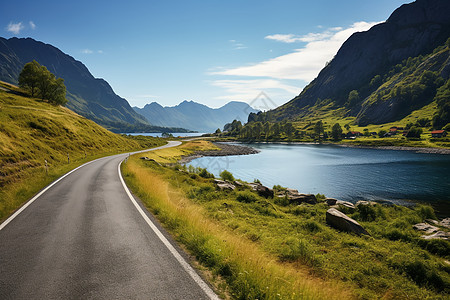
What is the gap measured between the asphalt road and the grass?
905 mm

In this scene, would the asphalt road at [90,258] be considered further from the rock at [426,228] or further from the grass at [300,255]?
the rock at [426,228]

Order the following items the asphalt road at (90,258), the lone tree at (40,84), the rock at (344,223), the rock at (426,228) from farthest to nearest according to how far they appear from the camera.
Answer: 1. the lone tree at (40,84)
2. the rock at (426,228)
3. the rock at (344,223)
4. the asphalt road at (90,258)

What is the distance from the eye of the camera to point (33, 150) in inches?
1187

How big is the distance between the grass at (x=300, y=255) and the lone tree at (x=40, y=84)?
90.7 m

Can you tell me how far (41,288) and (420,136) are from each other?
543 feet

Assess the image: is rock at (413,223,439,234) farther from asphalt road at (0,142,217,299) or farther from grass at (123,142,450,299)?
asphalt road at (0,142,217,299)

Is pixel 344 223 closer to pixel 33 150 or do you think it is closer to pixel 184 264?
pixel 184 264

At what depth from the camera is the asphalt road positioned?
16.3ft

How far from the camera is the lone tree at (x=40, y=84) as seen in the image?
74688mm

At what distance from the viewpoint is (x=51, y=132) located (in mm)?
42188

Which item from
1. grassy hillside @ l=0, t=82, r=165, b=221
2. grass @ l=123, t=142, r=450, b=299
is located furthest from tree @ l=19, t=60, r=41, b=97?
grass @ l=123, t=142, r=450, b=299

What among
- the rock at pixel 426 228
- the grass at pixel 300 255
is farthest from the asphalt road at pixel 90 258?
the rock at pixel 426 228

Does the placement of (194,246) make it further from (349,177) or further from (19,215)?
(349,177)

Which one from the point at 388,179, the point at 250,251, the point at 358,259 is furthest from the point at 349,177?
the point at 250,251
